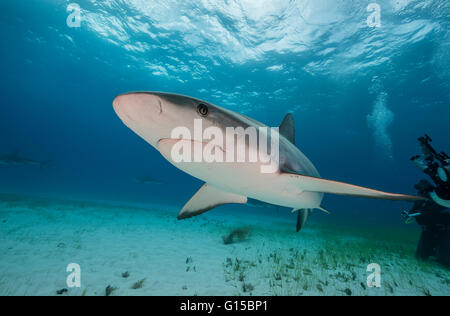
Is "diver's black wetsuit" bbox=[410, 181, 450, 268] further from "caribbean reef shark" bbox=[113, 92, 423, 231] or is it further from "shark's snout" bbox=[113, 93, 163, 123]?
"shark's snout" bbox=[113, 93, 163, 123]

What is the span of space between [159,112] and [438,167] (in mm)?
5620

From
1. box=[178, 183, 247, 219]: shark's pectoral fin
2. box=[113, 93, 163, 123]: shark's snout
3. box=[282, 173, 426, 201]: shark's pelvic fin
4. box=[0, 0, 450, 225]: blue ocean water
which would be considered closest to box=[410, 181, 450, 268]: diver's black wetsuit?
box=[282, 173, 426, 201]: shark's pelvic fin

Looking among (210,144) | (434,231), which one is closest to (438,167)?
(434,231)

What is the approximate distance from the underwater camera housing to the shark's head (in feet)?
16.8

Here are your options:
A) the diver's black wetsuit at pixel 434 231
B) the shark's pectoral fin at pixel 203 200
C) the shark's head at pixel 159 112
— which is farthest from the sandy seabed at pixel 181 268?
the shark's head at pixel 159 112

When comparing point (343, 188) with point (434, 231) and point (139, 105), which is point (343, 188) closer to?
point (139, 105)

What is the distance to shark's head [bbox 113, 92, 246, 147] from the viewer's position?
48.9 inches

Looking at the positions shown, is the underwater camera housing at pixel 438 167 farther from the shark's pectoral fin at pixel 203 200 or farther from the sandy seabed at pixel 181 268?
the shark's pectoral fin at pixel 203 200

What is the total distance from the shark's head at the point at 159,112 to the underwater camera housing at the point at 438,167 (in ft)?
16.8

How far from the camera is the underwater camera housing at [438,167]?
391 cm

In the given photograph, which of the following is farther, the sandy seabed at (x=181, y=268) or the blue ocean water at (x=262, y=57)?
the blue ocean water at (x=262, y=57)

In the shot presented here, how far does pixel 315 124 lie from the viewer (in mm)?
41375

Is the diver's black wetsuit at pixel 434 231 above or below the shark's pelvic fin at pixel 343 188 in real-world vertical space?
below
